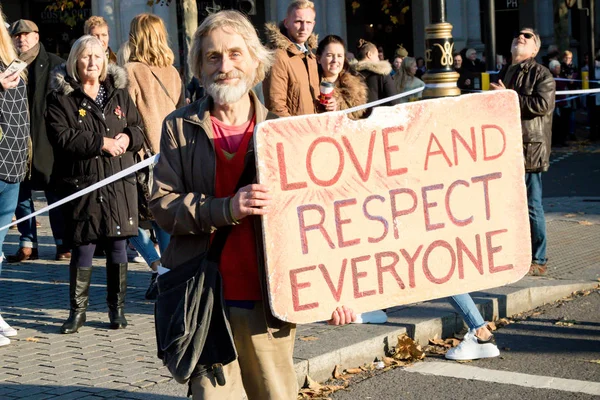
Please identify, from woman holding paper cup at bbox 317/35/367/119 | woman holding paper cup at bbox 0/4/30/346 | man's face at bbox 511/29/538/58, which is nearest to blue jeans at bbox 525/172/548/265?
man's face at bbox 511/29/538/58

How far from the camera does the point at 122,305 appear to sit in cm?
727

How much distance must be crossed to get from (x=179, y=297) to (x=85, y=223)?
11.1 ft

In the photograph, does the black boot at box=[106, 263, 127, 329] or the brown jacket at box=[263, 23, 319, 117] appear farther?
the brown jacket at box=[263, 23, 319, 117]

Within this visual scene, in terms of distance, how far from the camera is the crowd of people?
3947 mm

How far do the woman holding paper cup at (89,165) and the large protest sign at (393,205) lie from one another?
3.46 m

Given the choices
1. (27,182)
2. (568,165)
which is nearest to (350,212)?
(27,182)

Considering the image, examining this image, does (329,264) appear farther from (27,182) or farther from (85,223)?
(27,182)

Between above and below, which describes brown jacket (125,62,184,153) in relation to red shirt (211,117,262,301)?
above

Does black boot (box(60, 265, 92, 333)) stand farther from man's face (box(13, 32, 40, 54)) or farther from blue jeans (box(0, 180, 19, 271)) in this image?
man's face (box(13, 32, 40, 54))

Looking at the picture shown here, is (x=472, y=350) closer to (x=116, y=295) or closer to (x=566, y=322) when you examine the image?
(x=566, y=322)

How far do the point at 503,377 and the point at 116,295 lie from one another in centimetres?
262

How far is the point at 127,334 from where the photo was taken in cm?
710

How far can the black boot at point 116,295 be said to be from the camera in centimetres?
724

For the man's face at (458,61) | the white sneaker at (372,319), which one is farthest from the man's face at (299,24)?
the man's face at (458,61)
